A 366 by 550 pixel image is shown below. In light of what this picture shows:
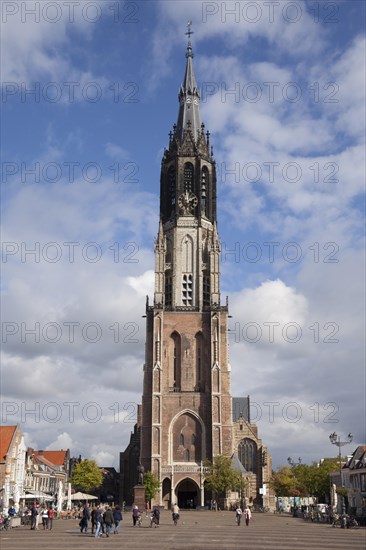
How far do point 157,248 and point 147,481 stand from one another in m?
32.6

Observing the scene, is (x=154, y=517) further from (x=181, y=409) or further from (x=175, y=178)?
(x=175, y=178)

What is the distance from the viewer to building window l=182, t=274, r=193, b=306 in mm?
84169

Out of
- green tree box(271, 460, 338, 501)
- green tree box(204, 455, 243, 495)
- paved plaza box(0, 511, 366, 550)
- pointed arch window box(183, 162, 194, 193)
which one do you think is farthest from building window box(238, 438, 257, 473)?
paved plaza box(0, 511, 366, 550)

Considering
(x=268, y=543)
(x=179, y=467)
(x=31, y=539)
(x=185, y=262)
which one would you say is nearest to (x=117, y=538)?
(x=31, y=539)

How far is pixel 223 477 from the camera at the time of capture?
6800cm

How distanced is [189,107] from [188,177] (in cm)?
1449

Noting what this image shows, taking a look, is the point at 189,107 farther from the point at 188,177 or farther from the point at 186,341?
the point at 186,341

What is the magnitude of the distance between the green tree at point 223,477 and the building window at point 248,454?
795 inches

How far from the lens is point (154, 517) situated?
3716cm

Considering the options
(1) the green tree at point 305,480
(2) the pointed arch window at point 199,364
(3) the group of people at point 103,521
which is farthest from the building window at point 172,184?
(3) the group of people at point 103,521

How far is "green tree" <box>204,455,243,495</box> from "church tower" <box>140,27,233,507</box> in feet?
11.3

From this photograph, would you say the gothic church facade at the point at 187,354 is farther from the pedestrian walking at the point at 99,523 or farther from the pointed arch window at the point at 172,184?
the pedestrian walking at the point at 99,523

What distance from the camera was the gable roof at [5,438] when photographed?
62938mm

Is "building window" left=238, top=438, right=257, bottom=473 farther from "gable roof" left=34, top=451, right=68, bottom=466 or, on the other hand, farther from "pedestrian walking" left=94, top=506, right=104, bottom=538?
"pedestrian walking" left=94, top=506, right=104, bottom=538
